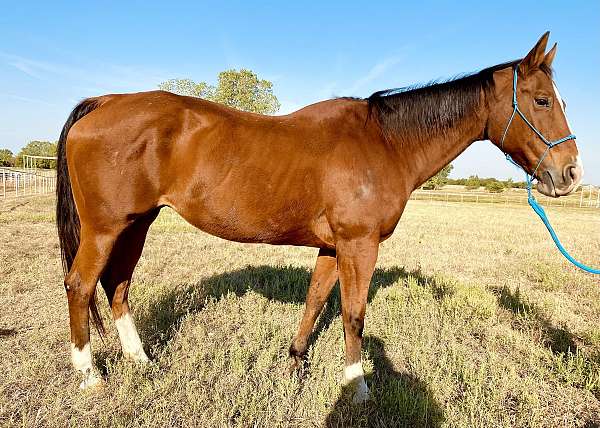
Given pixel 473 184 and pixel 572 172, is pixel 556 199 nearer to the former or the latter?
pixel 473 184

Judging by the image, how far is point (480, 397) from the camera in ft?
9.10

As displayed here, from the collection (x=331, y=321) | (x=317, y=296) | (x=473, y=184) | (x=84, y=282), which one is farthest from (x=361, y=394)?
(x=473, y=184)

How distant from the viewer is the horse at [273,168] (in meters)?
2.76

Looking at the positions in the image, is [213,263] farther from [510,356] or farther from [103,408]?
[510,356]

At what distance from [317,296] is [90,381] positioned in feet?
6.68

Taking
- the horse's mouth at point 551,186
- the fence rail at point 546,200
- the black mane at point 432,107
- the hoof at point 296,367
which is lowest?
the hoof at point 296,367

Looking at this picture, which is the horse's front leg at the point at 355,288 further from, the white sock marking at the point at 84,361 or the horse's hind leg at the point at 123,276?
the white sock marking at the point at 84,361

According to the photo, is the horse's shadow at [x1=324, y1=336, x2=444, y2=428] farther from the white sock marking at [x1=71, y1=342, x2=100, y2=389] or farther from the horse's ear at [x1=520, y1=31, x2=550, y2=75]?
the horse's ear at [x1=520, y1=31, x2=550, y2=75]

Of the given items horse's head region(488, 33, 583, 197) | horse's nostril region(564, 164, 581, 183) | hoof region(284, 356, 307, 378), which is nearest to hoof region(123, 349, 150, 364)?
hoof region(284, 356, 307, 378)

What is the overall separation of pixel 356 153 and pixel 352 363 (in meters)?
1.81

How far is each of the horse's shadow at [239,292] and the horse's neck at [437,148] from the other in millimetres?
2165

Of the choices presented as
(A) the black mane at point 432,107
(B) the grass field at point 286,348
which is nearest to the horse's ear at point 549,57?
(A) the black mane at point 432,107

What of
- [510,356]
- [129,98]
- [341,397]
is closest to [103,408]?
[341,397]

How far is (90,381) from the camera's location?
2.73 metres
